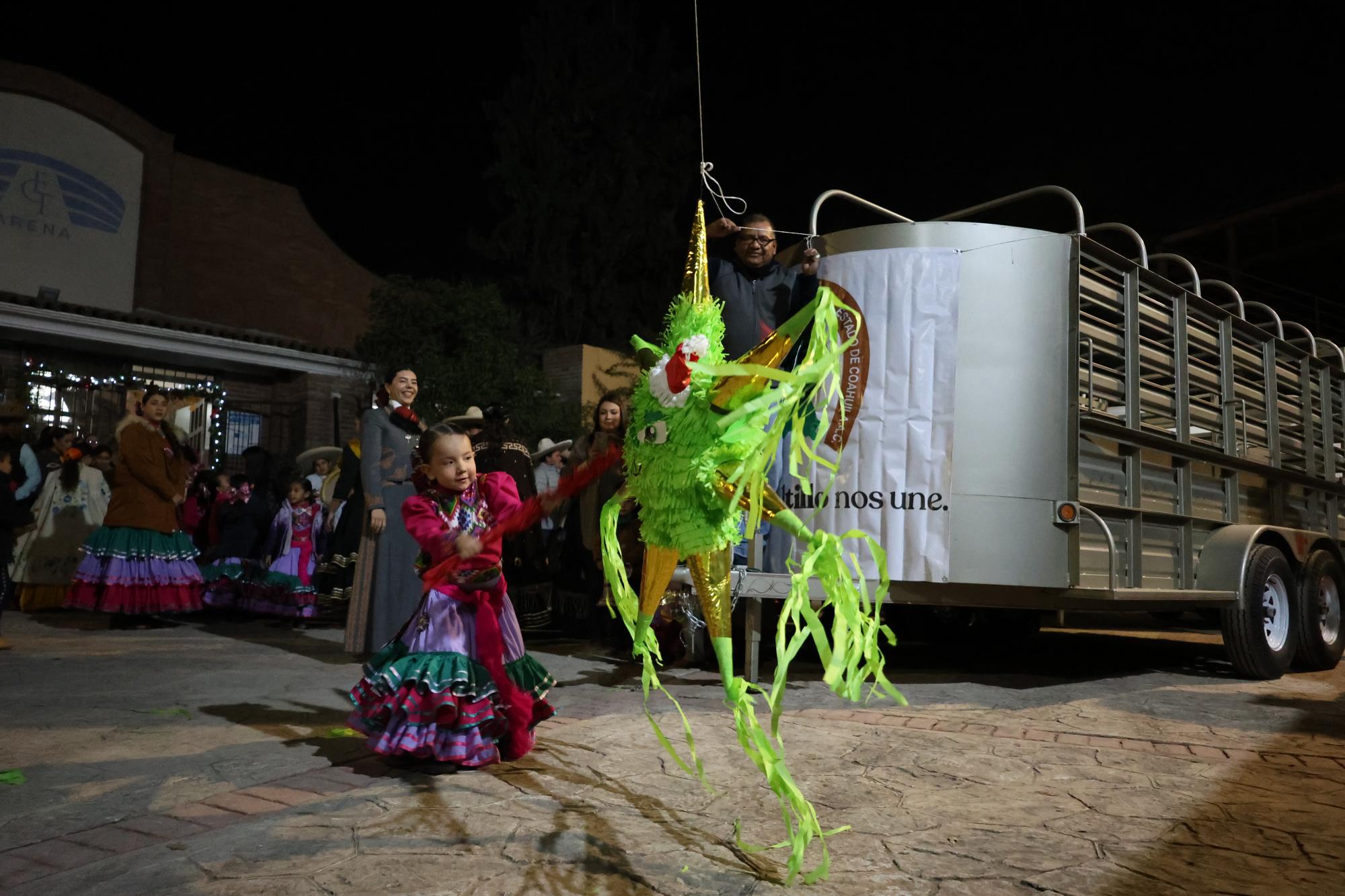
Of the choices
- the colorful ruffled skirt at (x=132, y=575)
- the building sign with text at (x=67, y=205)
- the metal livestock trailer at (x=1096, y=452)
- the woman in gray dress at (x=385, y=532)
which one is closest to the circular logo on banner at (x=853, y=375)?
the metal livestock trailer at (x=1096, y=452)

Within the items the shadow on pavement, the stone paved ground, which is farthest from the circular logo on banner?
the shadow on pavement

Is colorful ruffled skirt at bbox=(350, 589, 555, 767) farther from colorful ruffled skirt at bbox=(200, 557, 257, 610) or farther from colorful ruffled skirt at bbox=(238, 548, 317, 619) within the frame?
colorful ruffled skirt at bbox=(200, 557, 257, 610)

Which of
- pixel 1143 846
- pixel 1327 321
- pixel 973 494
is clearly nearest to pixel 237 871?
pixel 1143 846

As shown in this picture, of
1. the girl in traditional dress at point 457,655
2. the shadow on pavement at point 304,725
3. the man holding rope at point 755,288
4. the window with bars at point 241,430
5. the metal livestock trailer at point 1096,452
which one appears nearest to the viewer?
the man holding rope at point 755,288

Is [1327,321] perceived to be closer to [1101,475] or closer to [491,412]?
[1101,475]

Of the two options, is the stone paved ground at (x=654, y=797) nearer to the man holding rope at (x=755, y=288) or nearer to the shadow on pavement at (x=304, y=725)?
the shadow on pavement at (x=304, y=725)

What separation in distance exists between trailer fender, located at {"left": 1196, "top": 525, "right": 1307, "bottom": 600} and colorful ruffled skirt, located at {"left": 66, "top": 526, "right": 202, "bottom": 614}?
797 centimetres

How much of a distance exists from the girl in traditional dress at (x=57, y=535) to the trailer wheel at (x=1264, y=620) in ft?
32.8

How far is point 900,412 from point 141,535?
636cm

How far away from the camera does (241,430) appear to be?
62.8ft

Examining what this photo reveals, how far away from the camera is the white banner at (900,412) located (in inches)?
209

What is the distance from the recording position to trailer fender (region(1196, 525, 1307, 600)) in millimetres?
6121

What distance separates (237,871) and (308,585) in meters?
7.17

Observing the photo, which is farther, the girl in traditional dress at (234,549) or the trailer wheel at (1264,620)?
the girl in traditional dress at (234,549)
